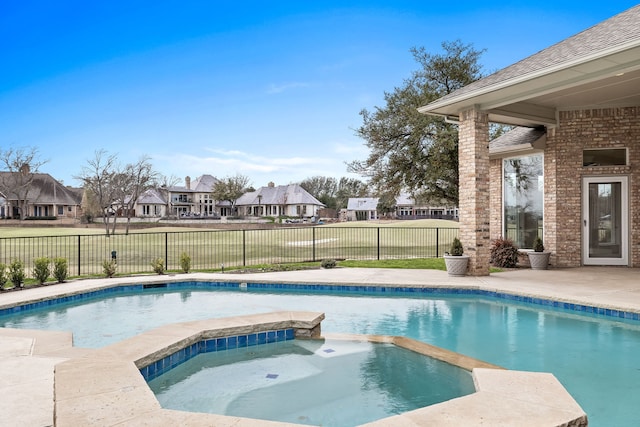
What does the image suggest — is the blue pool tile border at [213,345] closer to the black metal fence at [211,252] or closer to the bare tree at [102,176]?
the black metal fence at [211,252]

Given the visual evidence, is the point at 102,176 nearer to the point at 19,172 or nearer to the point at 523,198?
the point at 19,172

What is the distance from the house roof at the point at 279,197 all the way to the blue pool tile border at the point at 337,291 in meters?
49.2

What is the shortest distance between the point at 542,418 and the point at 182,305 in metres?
6.23

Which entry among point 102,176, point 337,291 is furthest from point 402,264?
point 102,176

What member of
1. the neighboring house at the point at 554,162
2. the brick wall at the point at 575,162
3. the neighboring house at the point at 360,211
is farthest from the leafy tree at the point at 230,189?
the brick wall at the point at 575,162

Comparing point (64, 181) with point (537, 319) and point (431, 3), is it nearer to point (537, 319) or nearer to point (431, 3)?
point (431, 3)

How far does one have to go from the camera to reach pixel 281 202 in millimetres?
59250

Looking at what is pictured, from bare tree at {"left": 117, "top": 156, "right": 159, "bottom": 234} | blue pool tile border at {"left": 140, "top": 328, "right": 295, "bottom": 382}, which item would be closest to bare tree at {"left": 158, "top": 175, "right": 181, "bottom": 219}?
bare tree at {"left": 117, "top": 156, "right": 159, "bottom": 234}

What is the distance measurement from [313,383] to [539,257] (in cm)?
810

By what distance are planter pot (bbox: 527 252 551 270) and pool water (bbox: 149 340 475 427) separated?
685 cm

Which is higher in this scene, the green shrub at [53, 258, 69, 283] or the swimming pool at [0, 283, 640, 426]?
the green shrub at [53, 258, 69, 283]

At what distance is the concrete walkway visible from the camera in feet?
10.1

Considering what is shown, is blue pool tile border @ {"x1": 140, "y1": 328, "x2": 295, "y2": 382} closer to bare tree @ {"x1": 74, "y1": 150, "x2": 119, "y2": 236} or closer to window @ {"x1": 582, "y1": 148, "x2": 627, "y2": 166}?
window @ {"x1": 582, "y1": 148, "x2": 627, "y2": 166}

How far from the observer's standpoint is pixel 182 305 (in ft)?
24.5
